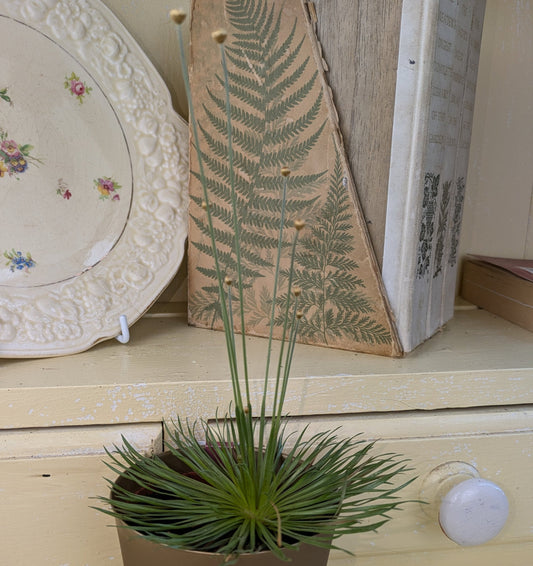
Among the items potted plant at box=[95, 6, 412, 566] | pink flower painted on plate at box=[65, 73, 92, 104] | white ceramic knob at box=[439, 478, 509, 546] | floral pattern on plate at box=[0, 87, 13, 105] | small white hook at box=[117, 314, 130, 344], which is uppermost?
pink flower painted on plate at box=[65, 73, 92, 104]

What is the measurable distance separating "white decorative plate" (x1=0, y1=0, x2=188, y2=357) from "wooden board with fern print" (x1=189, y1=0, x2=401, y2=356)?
5 centimetres

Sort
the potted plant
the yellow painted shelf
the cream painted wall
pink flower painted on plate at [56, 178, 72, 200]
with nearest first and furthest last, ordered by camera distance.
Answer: the potted plant → the yellow painted shelf → pink flower painted on plate at [56, 178, 72, 200] → the cream painted wall

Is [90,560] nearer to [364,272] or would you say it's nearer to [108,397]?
[108,397]

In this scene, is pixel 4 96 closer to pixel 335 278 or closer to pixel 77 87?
pixel 77 87

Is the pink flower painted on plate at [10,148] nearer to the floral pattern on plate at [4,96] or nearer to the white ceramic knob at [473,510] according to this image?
the floral pattern on plate at [4,96]

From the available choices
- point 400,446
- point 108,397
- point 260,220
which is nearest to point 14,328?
point 108,397

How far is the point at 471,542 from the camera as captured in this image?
51cm

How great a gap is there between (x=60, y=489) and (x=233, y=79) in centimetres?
40

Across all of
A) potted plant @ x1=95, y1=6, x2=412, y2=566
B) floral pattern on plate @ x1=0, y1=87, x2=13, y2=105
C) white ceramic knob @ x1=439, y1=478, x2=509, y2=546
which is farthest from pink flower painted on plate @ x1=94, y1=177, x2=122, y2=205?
white ceramic knob @ x1=439, y1=478, x2=509, y2=546

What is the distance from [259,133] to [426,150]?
155 mm

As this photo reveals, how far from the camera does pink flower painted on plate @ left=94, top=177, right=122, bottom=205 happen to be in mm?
606

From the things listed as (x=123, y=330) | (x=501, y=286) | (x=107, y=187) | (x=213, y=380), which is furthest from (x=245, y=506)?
(x=501, y=286)

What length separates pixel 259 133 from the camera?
56 cm

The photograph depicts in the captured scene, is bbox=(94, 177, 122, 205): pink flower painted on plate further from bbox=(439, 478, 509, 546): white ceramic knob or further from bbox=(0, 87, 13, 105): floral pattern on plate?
bbox=(439, 478, 509, 546): white ceramic knob
